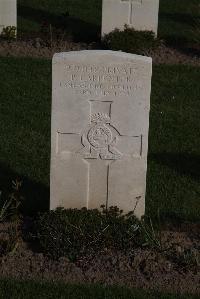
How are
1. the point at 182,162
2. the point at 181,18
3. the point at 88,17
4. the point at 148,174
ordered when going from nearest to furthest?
1. the point at 148,174
2. the point at 182,162
3. the point at 88,17
4. the point at 181,18

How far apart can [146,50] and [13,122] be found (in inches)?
158

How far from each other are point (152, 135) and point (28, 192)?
2395 mm

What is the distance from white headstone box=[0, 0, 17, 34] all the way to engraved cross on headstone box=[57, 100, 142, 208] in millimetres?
7340

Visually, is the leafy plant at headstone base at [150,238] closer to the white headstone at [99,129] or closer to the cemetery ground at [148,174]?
the cemetery ground at [148,174]

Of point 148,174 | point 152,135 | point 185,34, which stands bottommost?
point 148,174

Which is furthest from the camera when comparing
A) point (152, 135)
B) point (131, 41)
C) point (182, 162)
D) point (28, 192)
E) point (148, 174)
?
point (131, 41)

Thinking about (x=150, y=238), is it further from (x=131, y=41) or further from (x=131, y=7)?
(x=131, y=7)

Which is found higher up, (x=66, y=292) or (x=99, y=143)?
(x=99, y=143)

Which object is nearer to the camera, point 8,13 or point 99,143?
point 99,143

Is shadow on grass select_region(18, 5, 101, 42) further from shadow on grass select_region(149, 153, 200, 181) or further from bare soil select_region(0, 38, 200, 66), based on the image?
shadow on grass select_region(149, 153, 200, 181)

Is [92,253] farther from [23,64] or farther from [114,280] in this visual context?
[23,64]

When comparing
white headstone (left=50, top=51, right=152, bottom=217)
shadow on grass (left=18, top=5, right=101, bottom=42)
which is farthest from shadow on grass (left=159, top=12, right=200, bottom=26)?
white headstone (left=50, top=51, right=152, bottom=217)

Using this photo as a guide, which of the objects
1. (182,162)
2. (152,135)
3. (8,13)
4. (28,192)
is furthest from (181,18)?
(28,192)

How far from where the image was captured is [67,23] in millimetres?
15672
